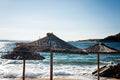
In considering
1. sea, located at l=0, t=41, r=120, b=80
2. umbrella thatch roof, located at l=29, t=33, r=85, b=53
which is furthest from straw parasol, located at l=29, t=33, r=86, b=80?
sea, located at l=0, t=41, r=120, b=80

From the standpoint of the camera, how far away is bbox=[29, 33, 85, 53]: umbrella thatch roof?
11.6 meters

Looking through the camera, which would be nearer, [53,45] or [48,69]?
[53,45]

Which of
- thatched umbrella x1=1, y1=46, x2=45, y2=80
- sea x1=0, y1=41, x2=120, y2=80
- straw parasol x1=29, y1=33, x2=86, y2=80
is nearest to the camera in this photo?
thatched umbrella x1=1, y1=46, x2=45, y2=80

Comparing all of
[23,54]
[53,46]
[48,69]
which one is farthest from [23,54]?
[48,69]

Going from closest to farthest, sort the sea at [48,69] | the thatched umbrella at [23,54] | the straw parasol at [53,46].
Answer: the thatched umbrella at [23,54] → the straw parasol at [53,46] → the sea at [48,69]

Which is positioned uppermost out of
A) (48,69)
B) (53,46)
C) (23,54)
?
(53,46)

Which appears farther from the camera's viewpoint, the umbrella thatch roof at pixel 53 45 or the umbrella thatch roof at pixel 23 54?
the umbrella thatch roof at pixel 53 45

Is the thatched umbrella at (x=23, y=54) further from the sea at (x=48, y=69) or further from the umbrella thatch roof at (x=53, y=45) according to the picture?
the sea at (x=48, y=69)

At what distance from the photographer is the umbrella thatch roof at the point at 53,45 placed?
11.6m

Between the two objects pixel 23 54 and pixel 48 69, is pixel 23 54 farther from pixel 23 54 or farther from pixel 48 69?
pixel 48 69

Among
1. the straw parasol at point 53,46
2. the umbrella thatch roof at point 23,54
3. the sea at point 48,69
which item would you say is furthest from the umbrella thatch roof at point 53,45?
the sea at point 48,69

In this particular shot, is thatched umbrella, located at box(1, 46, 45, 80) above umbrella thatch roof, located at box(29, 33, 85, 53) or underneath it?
underneath

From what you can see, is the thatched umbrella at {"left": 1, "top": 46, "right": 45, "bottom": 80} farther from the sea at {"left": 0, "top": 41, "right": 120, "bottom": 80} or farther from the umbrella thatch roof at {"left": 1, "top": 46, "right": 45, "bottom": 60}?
the sea at {"left": 0, "top": 41, "right": 120, "bottom": 80}

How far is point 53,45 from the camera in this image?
11844 mm
